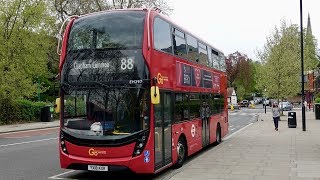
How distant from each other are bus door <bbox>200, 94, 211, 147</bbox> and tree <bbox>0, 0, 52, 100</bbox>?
60.3 feet

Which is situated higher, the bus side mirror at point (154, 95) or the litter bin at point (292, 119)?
the bus side mirror at point (154, 95)

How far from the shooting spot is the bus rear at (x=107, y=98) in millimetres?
9156

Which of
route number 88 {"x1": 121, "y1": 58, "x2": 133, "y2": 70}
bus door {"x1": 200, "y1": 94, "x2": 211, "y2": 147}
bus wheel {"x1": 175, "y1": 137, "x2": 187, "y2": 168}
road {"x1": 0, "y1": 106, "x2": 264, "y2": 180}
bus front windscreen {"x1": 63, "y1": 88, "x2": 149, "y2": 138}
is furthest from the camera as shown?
bus door {"x1": 200, "y1": 94, "x2": 211, "y2": 147}

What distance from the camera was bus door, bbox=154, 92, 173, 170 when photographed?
973 cm

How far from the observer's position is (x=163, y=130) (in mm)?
10172

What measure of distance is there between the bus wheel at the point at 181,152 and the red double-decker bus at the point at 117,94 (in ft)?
1.56

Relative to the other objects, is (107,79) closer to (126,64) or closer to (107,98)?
(107,98)

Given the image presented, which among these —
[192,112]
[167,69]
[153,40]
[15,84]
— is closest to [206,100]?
[192,112]

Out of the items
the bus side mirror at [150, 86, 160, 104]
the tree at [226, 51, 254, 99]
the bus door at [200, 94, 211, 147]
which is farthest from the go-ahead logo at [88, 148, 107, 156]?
the tree at [226, 51, 254, 99]

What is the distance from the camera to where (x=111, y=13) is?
33.3 ft

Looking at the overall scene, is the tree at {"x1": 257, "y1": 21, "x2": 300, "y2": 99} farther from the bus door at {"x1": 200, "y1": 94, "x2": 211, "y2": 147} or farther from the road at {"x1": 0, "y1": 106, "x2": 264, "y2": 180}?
the road at {"x1": 0, "y1": 106, "x2": 264, "y2": 180}

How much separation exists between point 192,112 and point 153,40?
13.1ft

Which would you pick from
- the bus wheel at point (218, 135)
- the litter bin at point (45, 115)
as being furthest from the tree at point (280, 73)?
the bus wheel at point (218, 135)

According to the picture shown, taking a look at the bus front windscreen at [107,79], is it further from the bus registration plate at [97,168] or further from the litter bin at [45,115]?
the litter bin at [45,115]
